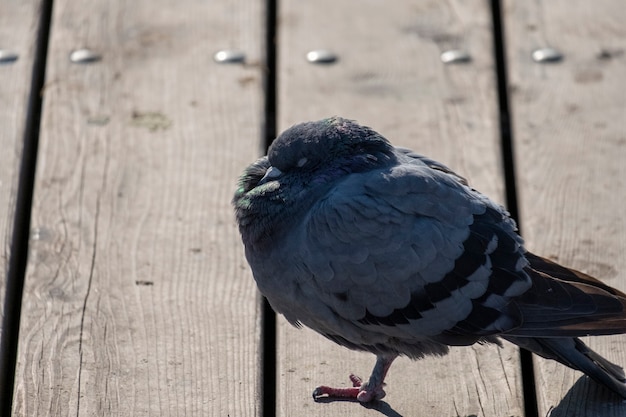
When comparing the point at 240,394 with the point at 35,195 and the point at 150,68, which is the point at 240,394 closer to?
the point at 35,195

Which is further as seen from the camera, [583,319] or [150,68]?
[150,68]

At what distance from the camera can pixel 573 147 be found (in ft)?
15.2

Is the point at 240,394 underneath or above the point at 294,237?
underneath

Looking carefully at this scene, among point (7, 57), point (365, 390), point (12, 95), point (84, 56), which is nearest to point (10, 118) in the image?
point (12, 95)

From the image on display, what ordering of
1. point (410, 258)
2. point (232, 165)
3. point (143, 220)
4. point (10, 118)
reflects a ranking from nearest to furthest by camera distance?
1. point (410, 258)
2. point (143, 220)
3. point (232, 165)
4. point (10, 118)

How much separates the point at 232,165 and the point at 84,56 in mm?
1000

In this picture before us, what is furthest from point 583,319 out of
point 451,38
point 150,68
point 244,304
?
point 150,68

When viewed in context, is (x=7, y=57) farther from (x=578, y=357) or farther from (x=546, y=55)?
(x=578, y=357)

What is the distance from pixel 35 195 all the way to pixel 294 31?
1.51m

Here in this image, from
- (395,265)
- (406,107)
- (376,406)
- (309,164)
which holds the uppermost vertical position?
(309,164)

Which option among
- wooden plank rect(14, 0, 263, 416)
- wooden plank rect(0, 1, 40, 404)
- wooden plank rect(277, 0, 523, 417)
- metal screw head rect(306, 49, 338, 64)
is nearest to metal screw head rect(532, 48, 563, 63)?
wooden plank rect(277, 0, 523, 417)

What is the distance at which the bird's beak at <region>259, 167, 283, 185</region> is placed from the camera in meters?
3.60

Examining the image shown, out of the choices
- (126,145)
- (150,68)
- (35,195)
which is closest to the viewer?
(35,195)

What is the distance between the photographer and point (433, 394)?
361 cm
